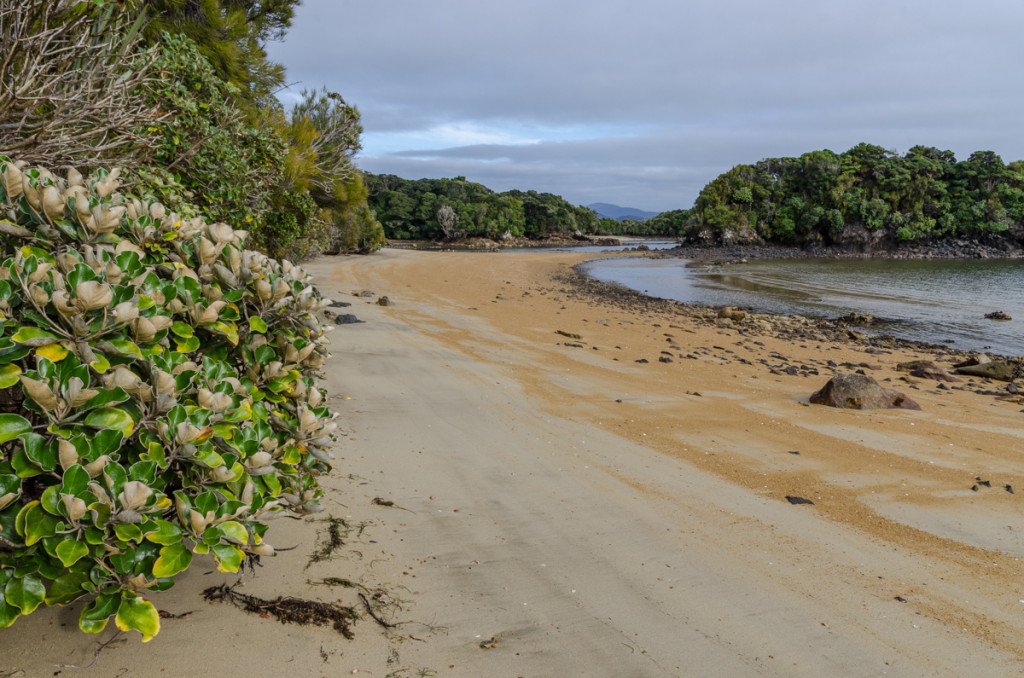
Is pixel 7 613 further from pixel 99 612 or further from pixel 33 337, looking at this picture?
pixel 33 337

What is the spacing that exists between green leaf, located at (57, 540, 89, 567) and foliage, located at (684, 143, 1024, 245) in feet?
280

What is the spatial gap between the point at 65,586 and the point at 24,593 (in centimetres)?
11

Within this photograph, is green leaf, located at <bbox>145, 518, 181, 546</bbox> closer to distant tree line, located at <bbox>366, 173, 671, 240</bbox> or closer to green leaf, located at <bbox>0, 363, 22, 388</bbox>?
green leaf, located at <bbox>0, 363, 22, 388</bbox>

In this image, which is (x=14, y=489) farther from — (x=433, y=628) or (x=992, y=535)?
(x=992, y=535)

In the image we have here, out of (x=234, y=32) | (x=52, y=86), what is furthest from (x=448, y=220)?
(x=52, y=86)

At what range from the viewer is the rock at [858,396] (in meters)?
7.67

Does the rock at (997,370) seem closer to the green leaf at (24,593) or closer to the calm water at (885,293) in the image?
the calm water at (885,293)

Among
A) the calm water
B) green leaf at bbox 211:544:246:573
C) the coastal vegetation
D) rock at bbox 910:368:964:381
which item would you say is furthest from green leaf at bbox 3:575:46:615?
the calm water

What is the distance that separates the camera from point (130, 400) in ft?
6.54

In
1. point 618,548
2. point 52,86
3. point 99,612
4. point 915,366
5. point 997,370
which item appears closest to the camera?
point 99,612

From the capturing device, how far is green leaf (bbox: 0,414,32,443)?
167cm

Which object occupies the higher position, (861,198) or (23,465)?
(861,198)

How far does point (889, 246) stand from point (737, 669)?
283ft

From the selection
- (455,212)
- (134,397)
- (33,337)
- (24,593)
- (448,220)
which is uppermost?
(455,212)
